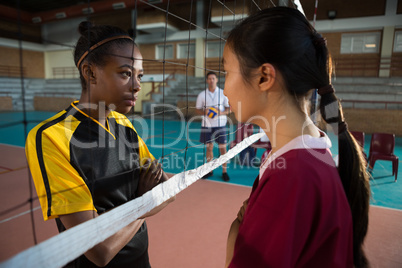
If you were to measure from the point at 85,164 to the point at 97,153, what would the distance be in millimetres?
63

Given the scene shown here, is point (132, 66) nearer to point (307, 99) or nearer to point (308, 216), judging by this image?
point (307, 99)

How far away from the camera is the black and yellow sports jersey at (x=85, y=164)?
0.65 meters

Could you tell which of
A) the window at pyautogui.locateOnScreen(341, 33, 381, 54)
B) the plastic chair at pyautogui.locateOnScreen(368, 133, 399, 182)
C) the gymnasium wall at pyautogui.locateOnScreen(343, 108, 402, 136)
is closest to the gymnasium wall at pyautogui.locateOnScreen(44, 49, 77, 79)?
the window at pyautogui.locateOnScreen(341, 33, 381, 54)

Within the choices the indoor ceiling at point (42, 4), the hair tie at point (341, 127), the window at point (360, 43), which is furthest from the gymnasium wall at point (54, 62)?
the hair tie at point (341, 127)

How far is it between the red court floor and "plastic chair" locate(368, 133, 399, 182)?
1.15m

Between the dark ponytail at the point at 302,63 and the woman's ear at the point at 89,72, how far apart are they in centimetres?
44

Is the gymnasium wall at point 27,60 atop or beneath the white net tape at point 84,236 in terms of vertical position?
atop

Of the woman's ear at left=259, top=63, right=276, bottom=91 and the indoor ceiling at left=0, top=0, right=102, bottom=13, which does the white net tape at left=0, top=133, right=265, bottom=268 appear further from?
the indoor ceiling at left=0, top=0, right=102, bottom=13

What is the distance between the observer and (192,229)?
1969 mm

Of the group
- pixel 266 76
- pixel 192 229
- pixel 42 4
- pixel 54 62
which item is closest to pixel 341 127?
pixel 266 76

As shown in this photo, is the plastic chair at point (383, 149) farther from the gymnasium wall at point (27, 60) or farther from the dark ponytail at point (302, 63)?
the gymnasium wall at point (27, 60)

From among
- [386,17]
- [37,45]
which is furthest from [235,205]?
[37,45]

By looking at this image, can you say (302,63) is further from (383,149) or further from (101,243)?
(383,149)

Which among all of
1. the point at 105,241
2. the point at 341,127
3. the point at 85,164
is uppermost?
the point at 341,127
